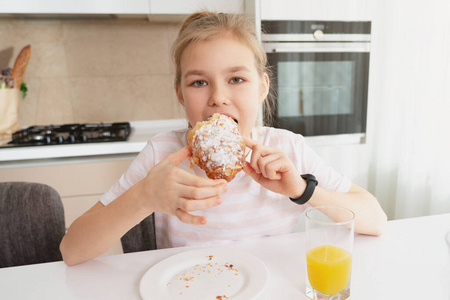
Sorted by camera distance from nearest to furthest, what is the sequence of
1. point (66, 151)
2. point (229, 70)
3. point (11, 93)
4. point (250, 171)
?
point (250, 171) → point (229, 70) → point (66, 151) → point (11, 93)

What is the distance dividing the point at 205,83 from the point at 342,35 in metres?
1.36

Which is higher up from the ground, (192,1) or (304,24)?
(192,1)

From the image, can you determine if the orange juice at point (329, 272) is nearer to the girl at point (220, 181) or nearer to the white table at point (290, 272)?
the white table at point (290, 272)

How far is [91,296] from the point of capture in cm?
66

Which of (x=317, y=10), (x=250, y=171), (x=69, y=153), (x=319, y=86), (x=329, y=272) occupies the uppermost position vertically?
(x=317, y=10)

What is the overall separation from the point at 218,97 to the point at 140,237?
507 mm

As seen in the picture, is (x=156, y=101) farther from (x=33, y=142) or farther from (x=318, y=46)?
(x=318, y=46)

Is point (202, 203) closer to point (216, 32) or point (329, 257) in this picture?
point (329, 257)

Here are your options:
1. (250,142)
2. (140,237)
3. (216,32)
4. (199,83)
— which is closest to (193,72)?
(199,83)

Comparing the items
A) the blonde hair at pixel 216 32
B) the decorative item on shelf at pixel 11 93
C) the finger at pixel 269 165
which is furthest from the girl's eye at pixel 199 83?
the decorative item on shelf at pixel 11 93

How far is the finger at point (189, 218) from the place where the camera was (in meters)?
0.66

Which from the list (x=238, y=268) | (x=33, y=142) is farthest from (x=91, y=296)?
(x=33, y=142)

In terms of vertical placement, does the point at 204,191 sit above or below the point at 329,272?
above

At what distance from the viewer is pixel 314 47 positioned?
201 cm
